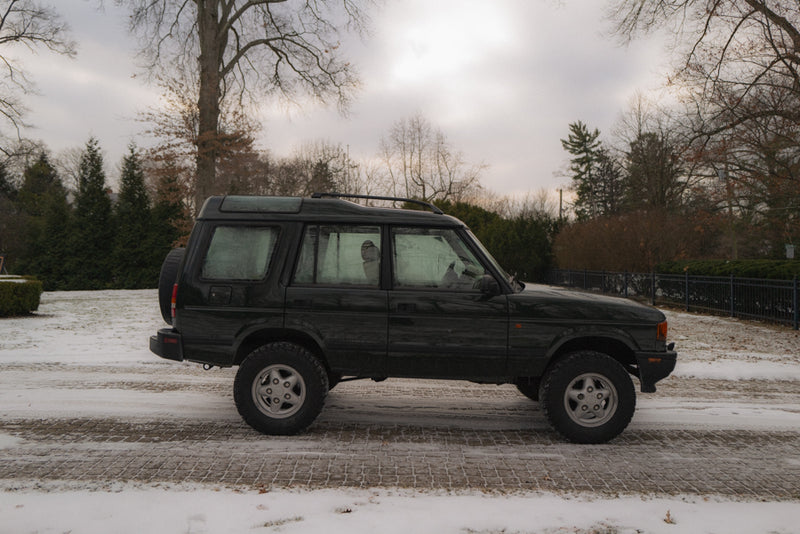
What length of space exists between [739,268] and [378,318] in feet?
48.8

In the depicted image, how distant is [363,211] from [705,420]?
4.12 meters

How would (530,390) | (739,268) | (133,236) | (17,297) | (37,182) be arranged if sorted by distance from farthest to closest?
(37,182), (133,236), (739,268), (17,297), (530,390)

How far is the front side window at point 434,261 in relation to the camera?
505 centimetres

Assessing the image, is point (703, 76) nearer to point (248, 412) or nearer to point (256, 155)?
point (256, 155)

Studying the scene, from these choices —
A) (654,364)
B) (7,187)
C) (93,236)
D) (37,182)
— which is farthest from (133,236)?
(654,364)

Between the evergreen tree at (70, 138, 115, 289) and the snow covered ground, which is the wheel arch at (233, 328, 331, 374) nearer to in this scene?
the snow covered ground

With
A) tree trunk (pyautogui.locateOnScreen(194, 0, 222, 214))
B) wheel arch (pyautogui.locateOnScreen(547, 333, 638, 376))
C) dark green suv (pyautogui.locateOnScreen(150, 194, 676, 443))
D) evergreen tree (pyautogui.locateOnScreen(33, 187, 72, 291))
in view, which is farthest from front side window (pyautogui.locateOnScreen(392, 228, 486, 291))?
evergreen tree (pyautogui.locateOnScreen(33, 187, 72, 291))

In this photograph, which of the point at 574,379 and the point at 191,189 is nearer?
the point at 574,379

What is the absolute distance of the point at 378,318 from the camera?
4.97 metres

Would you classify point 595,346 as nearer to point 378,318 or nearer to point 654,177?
point 378,318

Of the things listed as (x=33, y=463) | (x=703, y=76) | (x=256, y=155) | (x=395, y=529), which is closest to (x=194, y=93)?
(x=256, y=155)

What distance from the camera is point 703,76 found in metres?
18.6

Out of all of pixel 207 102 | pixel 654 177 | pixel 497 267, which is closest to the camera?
pixel 497 267

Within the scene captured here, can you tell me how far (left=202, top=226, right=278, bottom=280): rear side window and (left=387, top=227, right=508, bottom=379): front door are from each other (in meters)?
1.23
